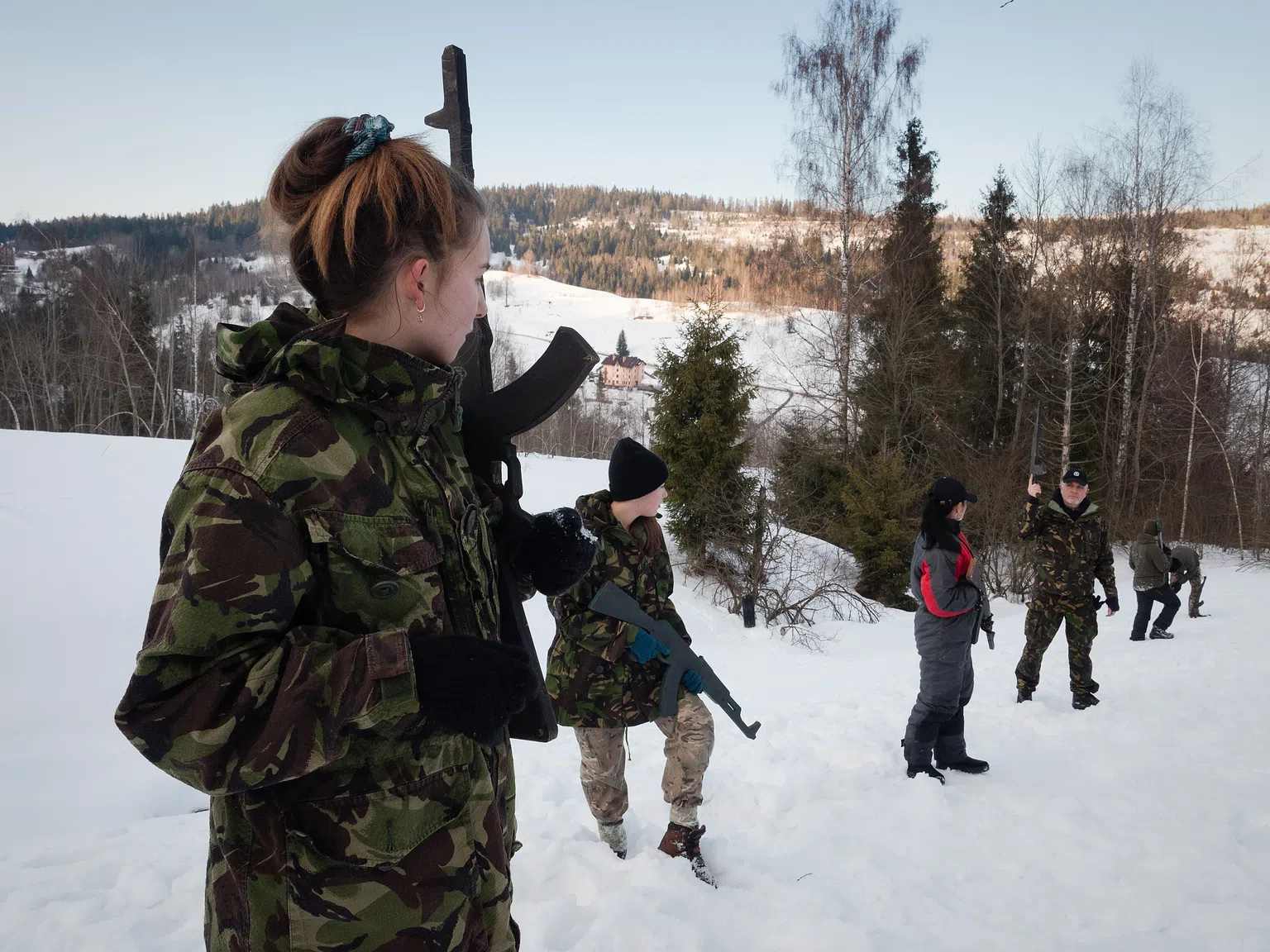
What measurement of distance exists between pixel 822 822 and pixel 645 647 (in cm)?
163

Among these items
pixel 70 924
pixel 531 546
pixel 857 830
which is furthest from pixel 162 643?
pixel 857 830

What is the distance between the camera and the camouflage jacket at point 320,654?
42.6 inches

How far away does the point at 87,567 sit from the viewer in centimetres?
862

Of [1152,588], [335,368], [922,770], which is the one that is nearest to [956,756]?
[922,770]

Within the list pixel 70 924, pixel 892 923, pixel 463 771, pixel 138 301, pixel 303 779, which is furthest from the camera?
pixel 138 301

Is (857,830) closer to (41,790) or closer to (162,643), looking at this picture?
(162,643)

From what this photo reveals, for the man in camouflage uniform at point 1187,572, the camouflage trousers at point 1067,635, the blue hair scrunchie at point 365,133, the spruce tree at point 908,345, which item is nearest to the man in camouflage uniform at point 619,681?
the blue hair scrunchie at point 365,133

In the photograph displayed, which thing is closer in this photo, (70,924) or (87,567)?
(70,924)

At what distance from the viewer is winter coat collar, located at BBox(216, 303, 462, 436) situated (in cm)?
122

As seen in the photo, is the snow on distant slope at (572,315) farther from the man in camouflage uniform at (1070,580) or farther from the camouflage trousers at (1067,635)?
the camouflage trousers at (1067,635)

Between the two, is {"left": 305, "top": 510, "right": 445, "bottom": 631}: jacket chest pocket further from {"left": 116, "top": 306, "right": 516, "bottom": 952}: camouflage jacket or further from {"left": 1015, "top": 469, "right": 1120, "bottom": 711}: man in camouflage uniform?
{"left": 1015, "top": 469, "right": 1120, "bottom": 711}: man in camouflage uniform

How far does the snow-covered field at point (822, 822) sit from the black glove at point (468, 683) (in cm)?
223

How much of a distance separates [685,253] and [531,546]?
12278 cm

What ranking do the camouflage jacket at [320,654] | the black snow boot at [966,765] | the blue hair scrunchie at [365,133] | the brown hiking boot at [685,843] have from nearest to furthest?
the camouflage jacket at [320,654], the blue hair scrunchie at [365,133], the brown hiking boot at [685,843], the black snow boot at [966,765]
